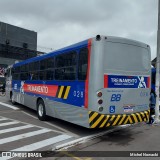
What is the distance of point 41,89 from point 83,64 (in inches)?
159

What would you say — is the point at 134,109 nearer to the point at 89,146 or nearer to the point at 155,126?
the point at 89,146

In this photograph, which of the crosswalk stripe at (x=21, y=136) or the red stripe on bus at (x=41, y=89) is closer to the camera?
the crosswalk stripe at (x=21, y=136)

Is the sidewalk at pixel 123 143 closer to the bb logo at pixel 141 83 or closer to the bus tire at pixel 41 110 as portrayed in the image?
the bb logo at pixel 141 83

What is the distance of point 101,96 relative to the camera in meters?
7.02

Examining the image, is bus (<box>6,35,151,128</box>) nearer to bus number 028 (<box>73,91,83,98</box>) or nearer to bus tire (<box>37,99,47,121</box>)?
bus number 028 (<box>73,91,83,98</box>)

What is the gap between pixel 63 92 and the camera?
28.7 feet

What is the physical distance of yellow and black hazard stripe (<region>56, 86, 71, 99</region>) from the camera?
27.8 ft

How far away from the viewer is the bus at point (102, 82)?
7.05 metres

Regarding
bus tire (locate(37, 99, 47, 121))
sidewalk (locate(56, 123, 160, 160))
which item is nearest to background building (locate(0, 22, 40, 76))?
bus tire (locate(37, 99, 47, 121))

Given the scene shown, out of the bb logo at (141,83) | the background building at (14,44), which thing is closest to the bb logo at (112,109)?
the bb logo at (141,83)

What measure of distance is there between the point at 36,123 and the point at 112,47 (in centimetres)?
515

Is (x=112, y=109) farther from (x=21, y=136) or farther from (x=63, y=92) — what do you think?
(x=21, y=136)

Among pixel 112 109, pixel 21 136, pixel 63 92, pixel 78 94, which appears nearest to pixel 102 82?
pixel 112 109

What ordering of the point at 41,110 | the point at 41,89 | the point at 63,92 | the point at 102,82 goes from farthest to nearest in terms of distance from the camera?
1. the point at 41,110
2. the point at 41,89
3. the point at 63,92
4. the point at 102,82
